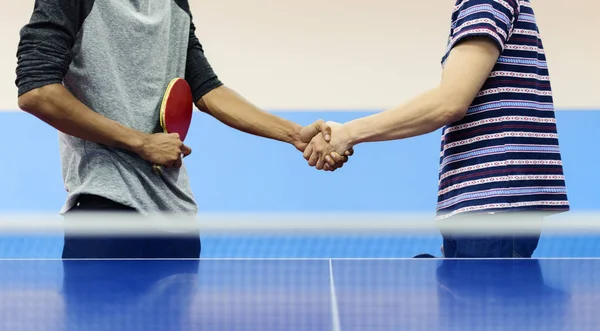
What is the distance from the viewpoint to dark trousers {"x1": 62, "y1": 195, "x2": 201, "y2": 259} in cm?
177

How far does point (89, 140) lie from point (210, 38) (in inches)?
144

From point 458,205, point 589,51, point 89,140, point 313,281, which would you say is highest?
point 589,51

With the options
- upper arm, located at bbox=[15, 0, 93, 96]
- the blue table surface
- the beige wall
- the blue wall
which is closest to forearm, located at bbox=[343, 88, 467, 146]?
the blue table surface

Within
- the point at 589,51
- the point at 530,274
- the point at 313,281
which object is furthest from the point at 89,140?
the point at 589,51

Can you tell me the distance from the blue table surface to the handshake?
2.41ft

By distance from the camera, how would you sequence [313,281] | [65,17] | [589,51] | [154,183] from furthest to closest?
[589,51], [154,183], [65,17], [313,281]

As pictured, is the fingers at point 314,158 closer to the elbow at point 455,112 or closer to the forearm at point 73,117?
the elbow at point 455,112

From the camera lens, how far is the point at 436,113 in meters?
1.91

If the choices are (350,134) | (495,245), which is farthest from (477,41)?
(350,134)

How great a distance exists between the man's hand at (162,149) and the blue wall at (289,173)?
3.32m

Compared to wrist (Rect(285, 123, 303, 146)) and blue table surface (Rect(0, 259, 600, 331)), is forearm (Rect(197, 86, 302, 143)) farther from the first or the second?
blue table surface (Rect(0, 259, 600, 331))

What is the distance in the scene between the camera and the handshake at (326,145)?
2396 millimetres

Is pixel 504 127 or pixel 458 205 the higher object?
pixel 504 127

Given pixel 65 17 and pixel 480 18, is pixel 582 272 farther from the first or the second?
pixel 65 17
